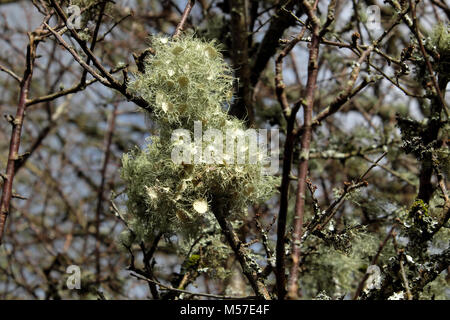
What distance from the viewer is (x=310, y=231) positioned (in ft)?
4.93

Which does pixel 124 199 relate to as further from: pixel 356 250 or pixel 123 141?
pixel 123 141

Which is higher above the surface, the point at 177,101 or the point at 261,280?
the point at 177,101

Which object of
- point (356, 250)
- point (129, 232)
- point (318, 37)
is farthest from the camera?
point (356, 250)

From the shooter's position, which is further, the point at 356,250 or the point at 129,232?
the point at 356,250

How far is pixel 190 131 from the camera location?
1543mm

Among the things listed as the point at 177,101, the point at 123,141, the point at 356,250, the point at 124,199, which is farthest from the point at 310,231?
the point at 123,141

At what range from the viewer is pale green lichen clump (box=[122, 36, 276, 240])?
150 cm

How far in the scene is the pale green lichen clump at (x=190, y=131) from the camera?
1504mm
